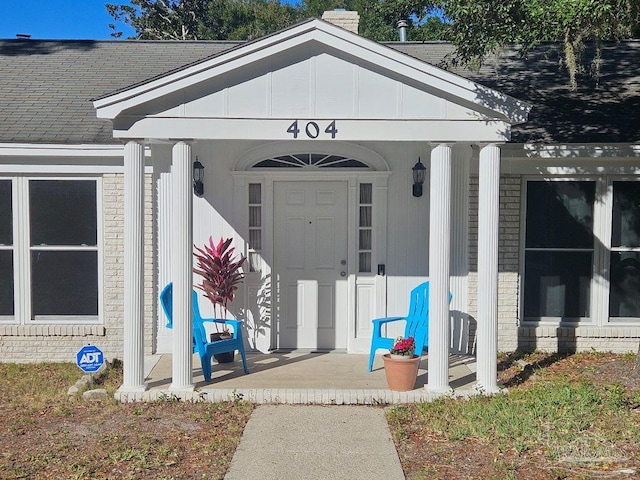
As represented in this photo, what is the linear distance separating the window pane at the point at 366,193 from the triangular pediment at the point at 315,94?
85.4 inches

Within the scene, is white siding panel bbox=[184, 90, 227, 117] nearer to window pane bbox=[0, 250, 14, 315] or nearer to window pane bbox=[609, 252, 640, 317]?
window pane bbox=[0, 250, 14, 315]

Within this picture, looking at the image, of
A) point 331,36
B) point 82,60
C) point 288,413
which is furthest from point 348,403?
point 82,60

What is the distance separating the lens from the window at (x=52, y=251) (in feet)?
31.2

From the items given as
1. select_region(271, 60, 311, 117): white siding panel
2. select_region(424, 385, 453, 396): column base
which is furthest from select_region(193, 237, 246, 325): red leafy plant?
select_region(424, 385, 453, 396): column base

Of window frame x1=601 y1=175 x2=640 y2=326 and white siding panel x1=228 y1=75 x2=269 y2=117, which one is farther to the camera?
window frame x1=601 y1=175 x2=640 y2=326

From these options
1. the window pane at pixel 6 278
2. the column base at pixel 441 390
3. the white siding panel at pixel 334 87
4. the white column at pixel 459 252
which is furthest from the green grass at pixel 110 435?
the white column at pixel 459 252

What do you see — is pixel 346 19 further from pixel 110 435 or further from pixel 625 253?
pixel 110 435

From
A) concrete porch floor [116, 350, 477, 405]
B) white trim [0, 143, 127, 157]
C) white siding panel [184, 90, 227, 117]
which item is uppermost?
white siding panel [184, 90, 227, 117]

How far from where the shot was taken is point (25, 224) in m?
9.49

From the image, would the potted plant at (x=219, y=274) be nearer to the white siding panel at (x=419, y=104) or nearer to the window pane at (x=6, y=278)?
the window pane at (x=6, y=278)

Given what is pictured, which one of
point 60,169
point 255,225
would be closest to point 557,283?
point 255,225

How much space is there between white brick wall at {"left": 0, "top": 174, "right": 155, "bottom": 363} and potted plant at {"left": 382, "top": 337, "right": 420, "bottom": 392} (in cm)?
348

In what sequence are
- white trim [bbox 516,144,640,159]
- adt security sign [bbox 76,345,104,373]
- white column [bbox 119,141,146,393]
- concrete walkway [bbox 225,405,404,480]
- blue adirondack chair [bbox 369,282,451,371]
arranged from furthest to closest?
1. white trim [bbox 516,144,640,159]
2. blue adirondack chair [bbox 369,282,451,371]
3. adt security sign [bbox 76,345,104,373]
4. white column [bbox 119,141,146,393]
5. concrete walkway [bbox 225,405,404,480]

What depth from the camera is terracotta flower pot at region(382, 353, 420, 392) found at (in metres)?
7.76
